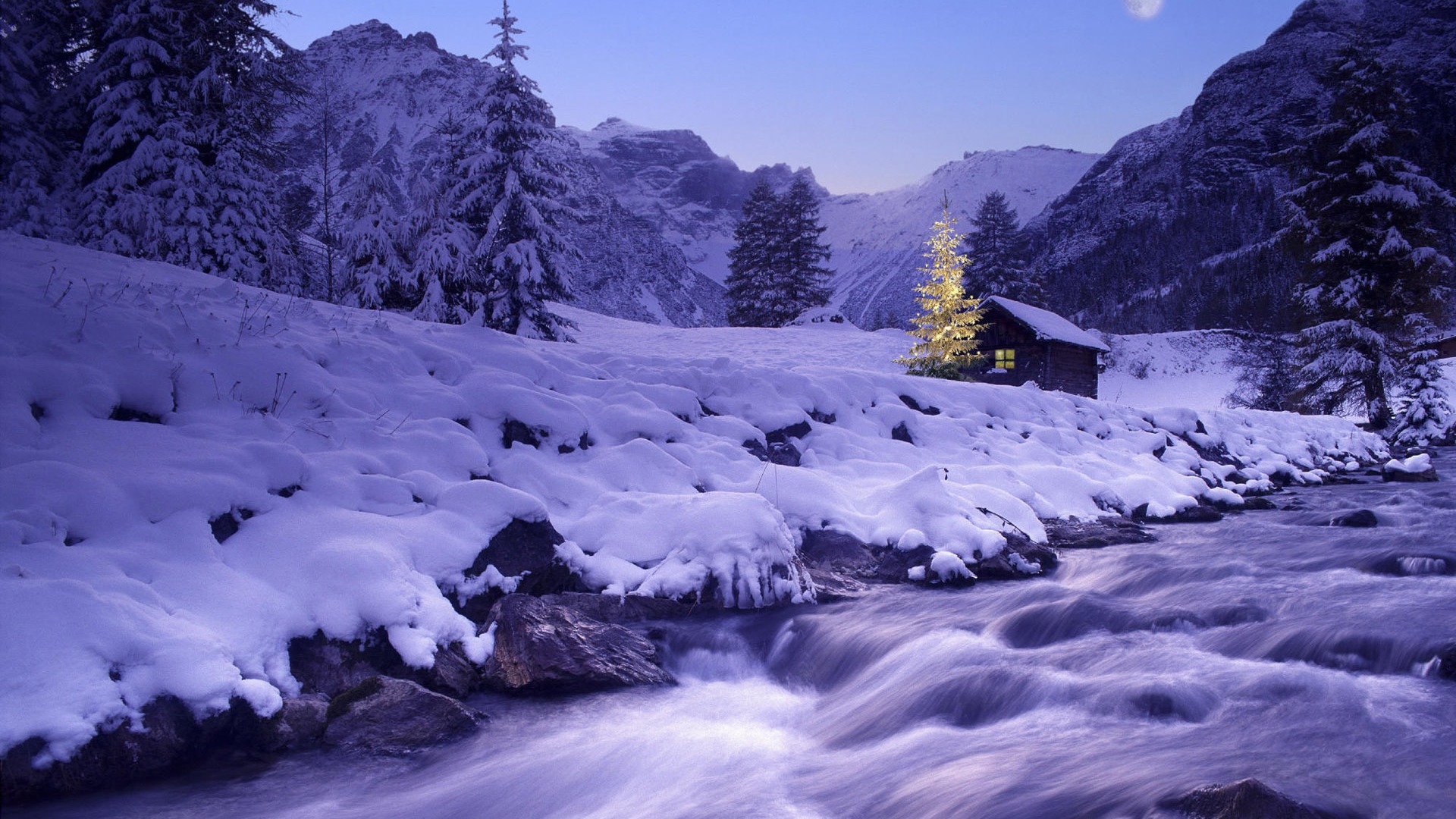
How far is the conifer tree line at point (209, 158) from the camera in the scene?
628 inches

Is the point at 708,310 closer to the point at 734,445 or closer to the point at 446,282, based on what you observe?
the point at 446,282

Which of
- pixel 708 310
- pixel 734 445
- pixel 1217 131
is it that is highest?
pixel 1217 131

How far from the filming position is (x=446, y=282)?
61.4 ft

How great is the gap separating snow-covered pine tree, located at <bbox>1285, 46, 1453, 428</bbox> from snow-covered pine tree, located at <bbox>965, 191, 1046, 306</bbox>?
20.0 metres

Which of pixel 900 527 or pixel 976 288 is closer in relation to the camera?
pixel 900 527

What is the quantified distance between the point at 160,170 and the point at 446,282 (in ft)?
21.0

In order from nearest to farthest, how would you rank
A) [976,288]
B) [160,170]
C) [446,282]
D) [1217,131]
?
[160,170] < [446,282] < [976,288] < [1217,131]

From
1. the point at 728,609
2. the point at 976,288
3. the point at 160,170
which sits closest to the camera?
the point at 728,609

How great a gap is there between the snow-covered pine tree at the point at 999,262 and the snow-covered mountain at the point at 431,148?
73.0m

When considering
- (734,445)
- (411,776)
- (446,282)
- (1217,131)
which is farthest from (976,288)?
(1217,131)

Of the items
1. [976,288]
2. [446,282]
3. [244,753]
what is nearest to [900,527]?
[244,753]

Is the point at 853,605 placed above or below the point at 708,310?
below

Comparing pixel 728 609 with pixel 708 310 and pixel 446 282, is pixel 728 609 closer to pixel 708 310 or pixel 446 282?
pixel 446 282

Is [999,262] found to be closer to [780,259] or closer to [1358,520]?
[780,259]
